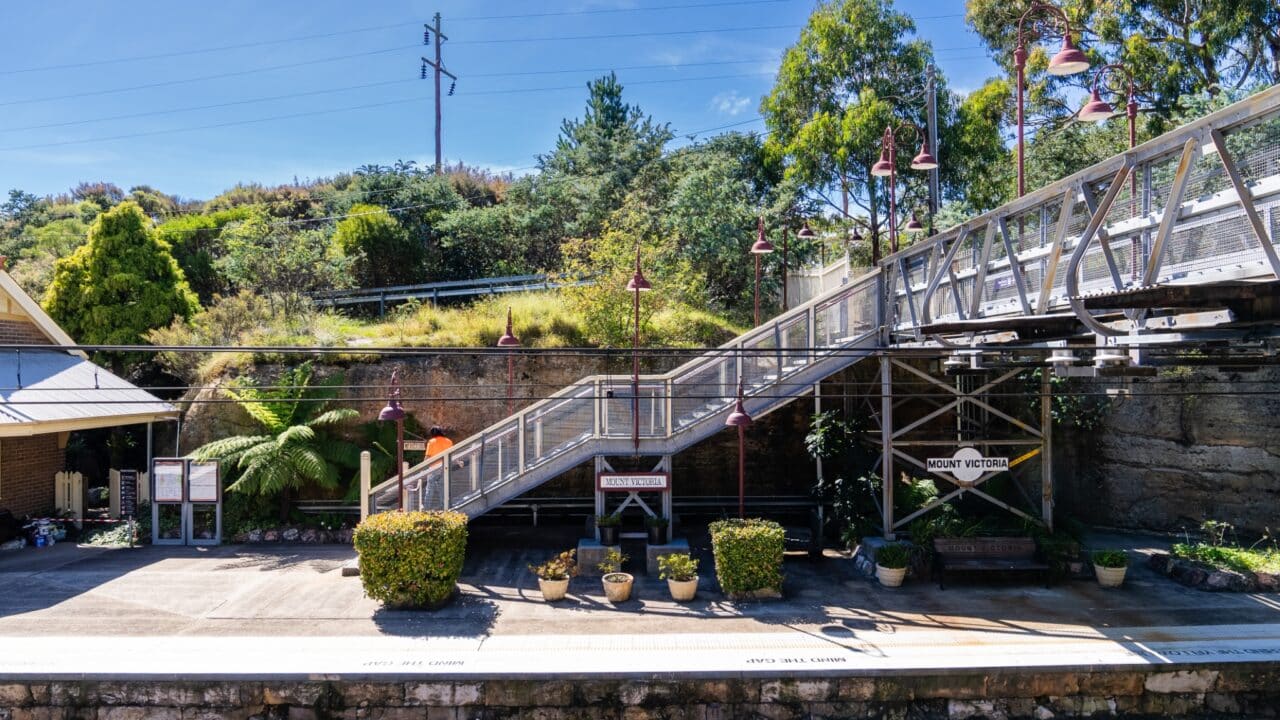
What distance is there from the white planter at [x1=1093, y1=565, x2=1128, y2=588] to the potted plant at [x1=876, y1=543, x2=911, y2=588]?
2999mm

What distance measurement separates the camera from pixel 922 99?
2408 centimetres

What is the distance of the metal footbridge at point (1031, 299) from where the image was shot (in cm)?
650

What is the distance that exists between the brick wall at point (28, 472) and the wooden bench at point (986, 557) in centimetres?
1837

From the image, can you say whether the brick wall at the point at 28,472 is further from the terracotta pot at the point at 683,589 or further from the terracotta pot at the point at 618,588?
the terracotta pot at the point at 683,589

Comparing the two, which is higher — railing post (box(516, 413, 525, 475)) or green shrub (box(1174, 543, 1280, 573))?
railing post (box(516, 413, 525, 475))

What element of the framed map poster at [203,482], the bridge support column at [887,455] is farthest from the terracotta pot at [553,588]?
the framed map poster at [203,482]

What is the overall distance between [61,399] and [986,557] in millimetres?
17884

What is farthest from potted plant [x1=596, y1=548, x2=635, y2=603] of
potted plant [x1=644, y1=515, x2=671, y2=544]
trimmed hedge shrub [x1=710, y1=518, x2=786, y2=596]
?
trimmed hedge shrub [x1=710, y1=518, x2=786, y2=596]

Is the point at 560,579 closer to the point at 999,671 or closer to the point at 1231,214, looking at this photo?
the point at 999,671

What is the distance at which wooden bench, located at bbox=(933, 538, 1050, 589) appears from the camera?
41.4ft

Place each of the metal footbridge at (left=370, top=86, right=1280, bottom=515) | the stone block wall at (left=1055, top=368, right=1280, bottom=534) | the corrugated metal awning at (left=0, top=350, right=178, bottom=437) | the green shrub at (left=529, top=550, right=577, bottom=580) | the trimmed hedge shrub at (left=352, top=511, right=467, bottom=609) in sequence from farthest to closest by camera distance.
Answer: the stone block wall at (left=1055, top=368, right=1280, bottom=534), the corrugated metal awning at (left=0, top=350, right=178, bottom=437), the green shrub at (left=529, top=550, right=577, bottom=580), the trimmed hedge shrub at (left=352, top=511, right=467, bottom=609), the metal footbridge at (left=370, top=86, right=1280, bottom=515)

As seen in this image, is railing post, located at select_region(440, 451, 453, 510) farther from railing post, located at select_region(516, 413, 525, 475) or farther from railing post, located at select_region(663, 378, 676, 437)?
railing post, located at select_region(663, 378, 676, 437)

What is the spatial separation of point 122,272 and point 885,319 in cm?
1942

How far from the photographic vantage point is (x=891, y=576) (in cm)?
1275
